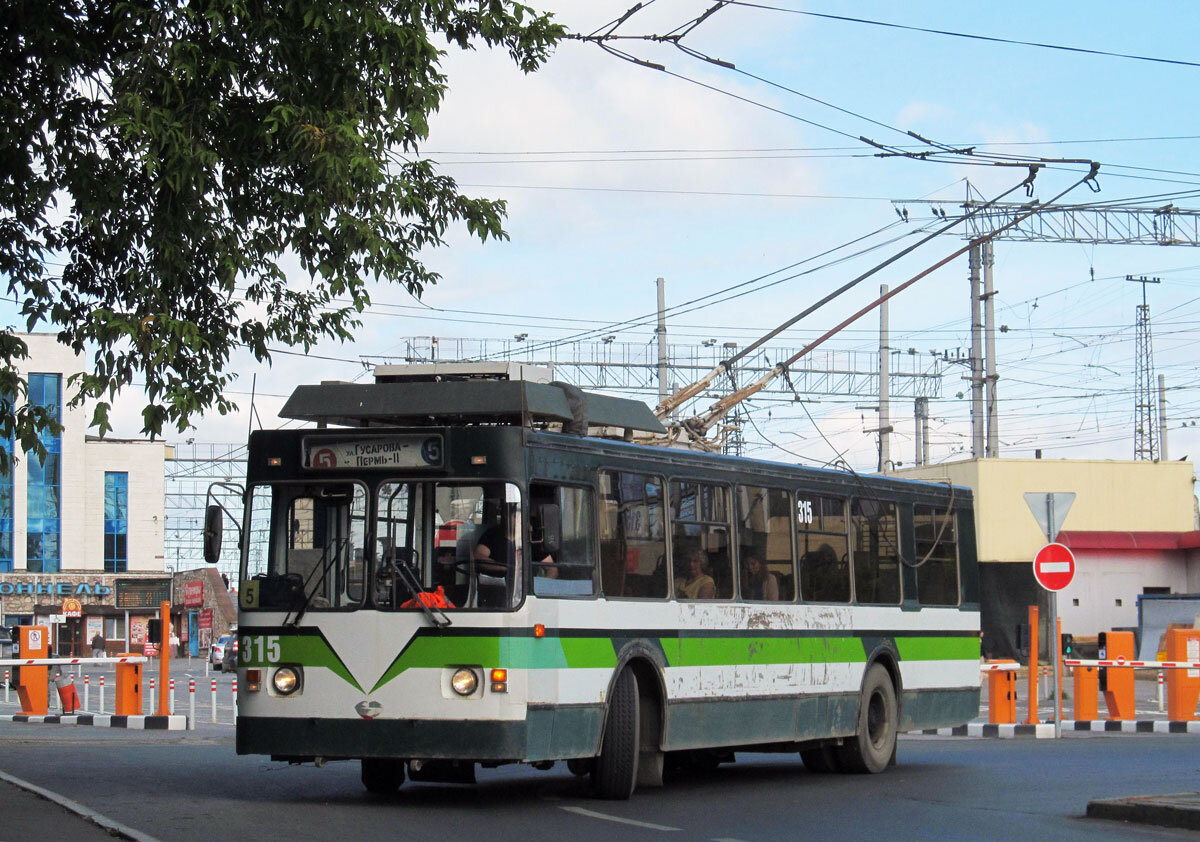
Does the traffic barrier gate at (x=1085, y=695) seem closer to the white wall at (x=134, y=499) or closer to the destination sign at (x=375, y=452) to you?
the destination sign at (x=375, y=452)

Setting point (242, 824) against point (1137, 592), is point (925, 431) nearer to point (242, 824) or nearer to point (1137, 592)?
point (1137, 592)

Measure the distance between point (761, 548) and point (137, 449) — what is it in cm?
6539

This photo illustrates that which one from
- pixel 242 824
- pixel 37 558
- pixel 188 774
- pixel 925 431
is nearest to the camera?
pixel 242 824

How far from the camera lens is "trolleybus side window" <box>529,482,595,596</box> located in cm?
1255

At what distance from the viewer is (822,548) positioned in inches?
642

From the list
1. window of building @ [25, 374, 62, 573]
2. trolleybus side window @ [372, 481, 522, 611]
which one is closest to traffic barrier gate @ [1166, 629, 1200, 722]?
trolleybus side window @ [372, 481, 522, 611]

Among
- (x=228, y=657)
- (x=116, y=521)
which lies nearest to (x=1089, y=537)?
(x=228, y=657)

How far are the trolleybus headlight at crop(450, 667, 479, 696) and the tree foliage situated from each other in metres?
2.62

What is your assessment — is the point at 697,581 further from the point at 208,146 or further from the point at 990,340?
the point at 990,340

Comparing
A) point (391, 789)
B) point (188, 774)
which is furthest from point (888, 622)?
point (188, 774)

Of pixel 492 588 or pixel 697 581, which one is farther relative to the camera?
pixel 697 581

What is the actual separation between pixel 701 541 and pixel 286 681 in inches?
146

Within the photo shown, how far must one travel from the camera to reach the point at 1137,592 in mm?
50906

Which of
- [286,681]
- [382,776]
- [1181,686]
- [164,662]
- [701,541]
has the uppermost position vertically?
[701,541]
